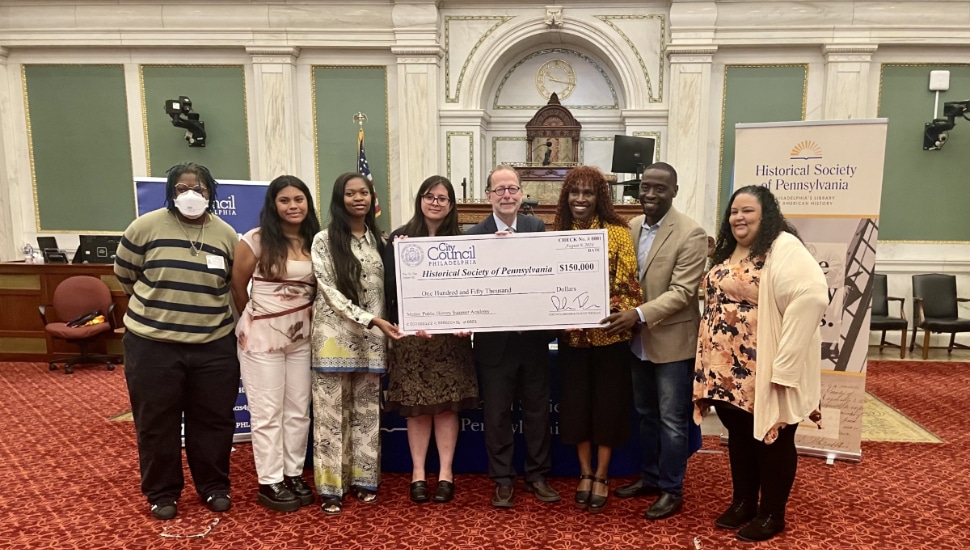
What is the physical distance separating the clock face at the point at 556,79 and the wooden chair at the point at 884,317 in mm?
4525

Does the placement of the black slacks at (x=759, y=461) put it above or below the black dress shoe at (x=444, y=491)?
above

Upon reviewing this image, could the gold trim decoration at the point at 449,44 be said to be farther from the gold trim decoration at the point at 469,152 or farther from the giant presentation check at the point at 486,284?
the giant presentation check at the point at 486,284

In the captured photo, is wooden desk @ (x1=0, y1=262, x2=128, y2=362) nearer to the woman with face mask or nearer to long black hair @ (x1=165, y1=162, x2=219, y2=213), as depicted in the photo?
the woman with face mask

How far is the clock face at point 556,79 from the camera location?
8023 mm

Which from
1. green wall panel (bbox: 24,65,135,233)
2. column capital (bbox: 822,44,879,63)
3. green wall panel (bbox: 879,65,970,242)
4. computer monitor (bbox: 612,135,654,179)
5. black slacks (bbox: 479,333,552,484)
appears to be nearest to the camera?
black slacks (bbox: 479,333,552,484)

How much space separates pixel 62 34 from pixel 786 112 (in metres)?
9.50

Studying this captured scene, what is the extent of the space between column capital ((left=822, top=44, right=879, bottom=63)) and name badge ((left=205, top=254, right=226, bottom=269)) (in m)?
7.46

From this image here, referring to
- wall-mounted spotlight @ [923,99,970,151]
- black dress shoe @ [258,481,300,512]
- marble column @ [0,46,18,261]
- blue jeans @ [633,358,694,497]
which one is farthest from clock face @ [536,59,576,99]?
marble column @ [0,46,18,261]

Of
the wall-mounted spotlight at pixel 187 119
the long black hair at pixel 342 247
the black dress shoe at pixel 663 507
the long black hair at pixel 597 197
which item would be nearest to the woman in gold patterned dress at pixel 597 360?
the long black hair at pixel 597 197

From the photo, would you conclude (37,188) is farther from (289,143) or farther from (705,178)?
(705,178)

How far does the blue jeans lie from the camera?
277cm

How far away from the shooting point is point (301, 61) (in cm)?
765

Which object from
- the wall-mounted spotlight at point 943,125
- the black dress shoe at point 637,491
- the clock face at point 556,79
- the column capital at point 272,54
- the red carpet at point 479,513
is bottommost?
the red carpet at point 479,513

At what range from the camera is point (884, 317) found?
6.39 metres
